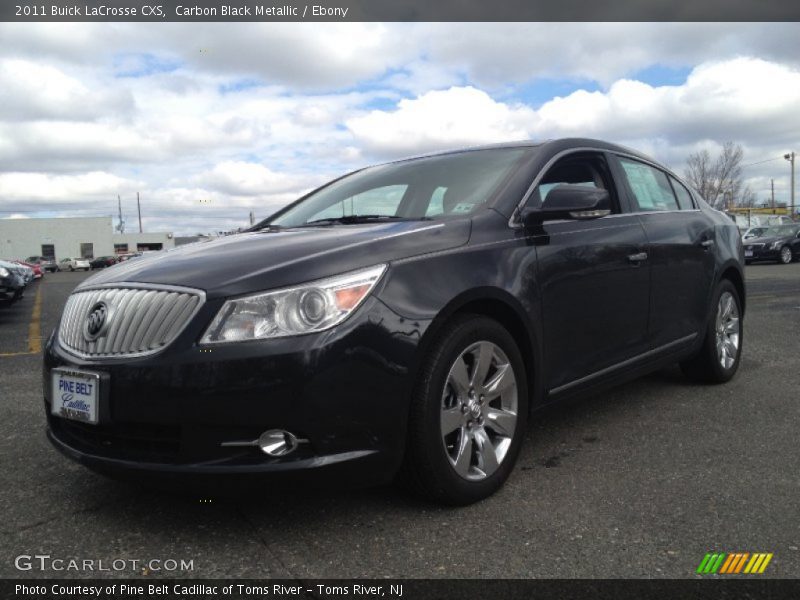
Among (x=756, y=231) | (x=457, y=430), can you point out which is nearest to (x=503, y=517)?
(x=457, y=430)

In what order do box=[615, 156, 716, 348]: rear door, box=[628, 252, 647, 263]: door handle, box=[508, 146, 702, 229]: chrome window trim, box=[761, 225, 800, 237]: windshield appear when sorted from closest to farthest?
box=[508, 146, 702, 229]: chrome window trim → box=[628, 252, 647, 263]: door handle → box=[615, 156, 716, 348]: rear door → box=[761, 225, 800, 237]: windshield

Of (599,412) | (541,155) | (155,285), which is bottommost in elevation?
(599,412)

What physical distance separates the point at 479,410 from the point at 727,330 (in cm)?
290

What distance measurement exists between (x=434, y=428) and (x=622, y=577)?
2.58 ft

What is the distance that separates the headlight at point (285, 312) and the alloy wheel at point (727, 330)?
130 inches

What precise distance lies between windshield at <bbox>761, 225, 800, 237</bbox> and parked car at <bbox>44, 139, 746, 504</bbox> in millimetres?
20899

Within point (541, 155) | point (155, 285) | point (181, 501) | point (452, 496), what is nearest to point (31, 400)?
point (181, 501)

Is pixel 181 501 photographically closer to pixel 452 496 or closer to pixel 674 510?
pixel 452 496

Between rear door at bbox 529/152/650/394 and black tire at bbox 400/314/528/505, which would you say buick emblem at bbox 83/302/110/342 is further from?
rear door at bbox 529/152/650/394

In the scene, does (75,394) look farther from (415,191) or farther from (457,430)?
(415,191)

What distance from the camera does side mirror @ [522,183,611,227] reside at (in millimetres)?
3088

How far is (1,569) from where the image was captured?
7.37 ft

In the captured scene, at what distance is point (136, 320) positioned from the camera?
241cm
